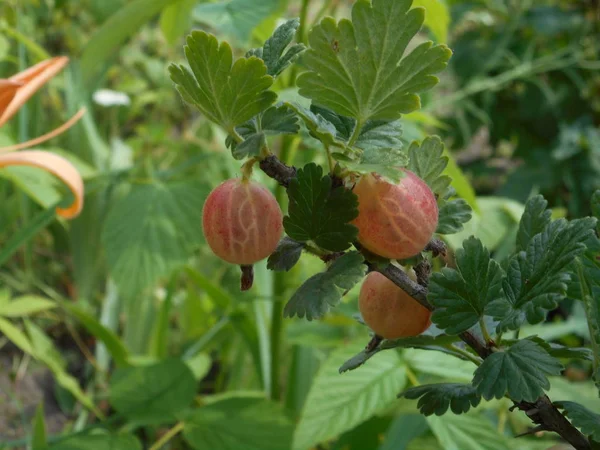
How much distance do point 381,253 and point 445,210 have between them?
0.06m

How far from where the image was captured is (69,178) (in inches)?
23.5

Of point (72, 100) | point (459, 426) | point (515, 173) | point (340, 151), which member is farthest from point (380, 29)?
point (515, 173)

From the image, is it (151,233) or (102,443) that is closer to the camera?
(102,443)

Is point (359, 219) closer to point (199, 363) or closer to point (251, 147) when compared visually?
point (251, 147)

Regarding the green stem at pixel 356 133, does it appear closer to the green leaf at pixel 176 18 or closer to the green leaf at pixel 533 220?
the green leaf at pixel 533 220

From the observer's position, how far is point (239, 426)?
68 centimetres

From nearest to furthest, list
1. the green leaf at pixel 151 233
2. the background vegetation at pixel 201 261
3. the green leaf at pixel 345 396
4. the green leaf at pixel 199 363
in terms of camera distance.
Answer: the green leaf at pixel 345 396 → the background vegetation at pixel 201 261 → the green leaf at pixel 151 233 → the green leaf at pixel 199 363

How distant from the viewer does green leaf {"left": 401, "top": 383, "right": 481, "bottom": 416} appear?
28cm

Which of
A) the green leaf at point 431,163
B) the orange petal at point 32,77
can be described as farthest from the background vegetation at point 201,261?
the green leaf at point 431,163

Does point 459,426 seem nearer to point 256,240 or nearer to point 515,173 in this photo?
point 256,240

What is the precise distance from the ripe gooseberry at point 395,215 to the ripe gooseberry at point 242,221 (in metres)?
0.03

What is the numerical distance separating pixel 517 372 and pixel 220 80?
0.47 ft

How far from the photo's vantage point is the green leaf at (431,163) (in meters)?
0.29

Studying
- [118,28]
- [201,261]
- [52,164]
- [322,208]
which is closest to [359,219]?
[322,208]
